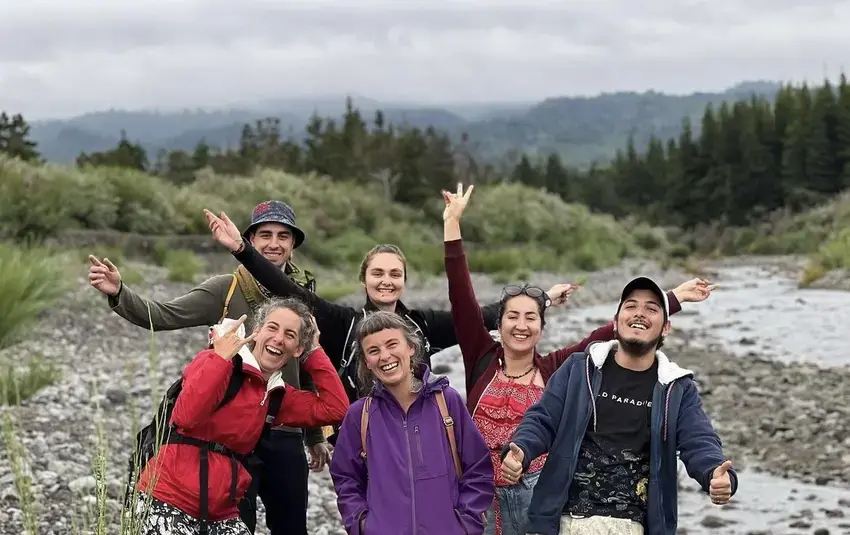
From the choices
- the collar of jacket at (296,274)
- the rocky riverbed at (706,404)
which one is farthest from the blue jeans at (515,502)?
the rocky riverbed at (706,404)

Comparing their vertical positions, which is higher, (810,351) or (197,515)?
(197,515)

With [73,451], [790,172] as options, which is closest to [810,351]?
[73,451]

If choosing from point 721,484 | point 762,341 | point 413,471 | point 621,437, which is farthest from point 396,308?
point 762,341

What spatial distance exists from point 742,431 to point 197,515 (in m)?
8.12

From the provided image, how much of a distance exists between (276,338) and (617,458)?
1.30m

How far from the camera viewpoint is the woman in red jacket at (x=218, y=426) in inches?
123

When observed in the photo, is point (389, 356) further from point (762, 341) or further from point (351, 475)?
point (762, 341)

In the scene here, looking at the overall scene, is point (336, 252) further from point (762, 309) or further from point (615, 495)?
point (615, 495)

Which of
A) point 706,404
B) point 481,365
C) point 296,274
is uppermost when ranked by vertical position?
point 296,274

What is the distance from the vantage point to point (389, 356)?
10.8ft

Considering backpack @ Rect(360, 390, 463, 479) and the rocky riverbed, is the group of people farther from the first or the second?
the rocky riverbed

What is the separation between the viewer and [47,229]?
17.3 m

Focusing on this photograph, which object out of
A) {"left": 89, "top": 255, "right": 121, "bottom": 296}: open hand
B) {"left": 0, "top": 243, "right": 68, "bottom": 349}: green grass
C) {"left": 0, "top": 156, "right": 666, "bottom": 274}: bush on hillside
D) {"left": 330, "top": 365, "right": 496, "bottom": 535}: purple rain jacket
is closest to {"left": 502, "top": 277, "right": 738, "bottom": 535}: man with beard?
{"left": 330, "top": 365, "right": 496, "bottom": 535}: purple rain jacket

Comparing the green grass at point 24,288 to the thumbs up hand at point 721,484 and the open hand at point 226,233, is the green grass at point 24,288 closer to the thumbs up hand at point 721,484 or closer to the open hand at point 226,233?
the open hand at point 226,233
